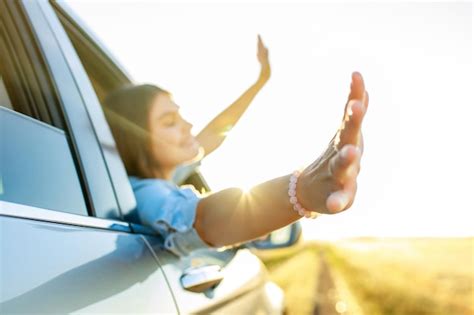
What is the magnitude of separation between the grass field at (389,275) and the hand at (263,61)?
146 inches

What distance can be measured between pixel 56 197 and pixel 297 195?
60 cm

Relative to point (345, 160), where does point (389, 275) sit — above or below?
below

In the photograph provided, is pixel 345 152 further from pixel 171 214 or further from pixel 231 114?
pixel 231 114

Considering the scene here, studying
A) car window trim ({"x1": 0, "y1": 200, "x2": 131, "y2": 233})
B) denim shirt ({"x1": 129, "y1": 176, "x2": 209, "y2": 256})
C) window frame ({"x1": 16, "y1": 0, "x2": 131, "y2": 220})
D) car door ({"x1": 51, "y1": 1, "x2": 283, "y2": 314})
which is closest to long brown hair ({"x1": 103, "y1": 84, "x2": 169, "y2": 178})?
car door ({"x1": 51, "y1": 1, "x2": 283, "y2": 314})

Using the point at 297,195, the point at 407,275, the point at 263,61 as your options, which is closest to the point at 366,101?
the point at 297,195

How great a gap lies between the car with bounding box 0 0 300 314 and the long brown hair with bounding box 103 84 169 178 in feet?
0.89

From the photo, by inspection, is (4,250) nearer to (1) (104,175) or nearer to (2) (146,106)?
(1) (104,175)

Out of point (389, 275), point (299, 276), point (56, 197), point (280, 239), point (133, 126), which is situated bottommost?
point (389, 275)

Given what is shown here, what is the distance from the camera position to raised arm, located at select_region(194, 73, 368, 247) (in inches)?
61.6

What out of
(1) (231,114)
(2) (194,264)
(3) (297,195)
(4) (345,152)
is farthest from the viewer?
(1) (231,114)

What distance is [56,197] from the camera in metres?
1.69

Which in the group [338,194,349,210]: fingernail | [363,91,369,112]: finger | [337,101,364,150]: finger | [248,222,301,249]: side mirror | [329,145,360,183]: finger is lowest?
[248,222,301,249]: side mirror

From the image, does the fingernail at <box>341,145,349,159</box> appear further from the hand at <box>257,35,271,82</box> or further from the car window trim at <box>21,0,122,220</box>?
the hand at <box>257,35,271,82</box>

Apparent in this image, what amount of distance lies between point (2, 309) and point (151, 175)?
1.70m
